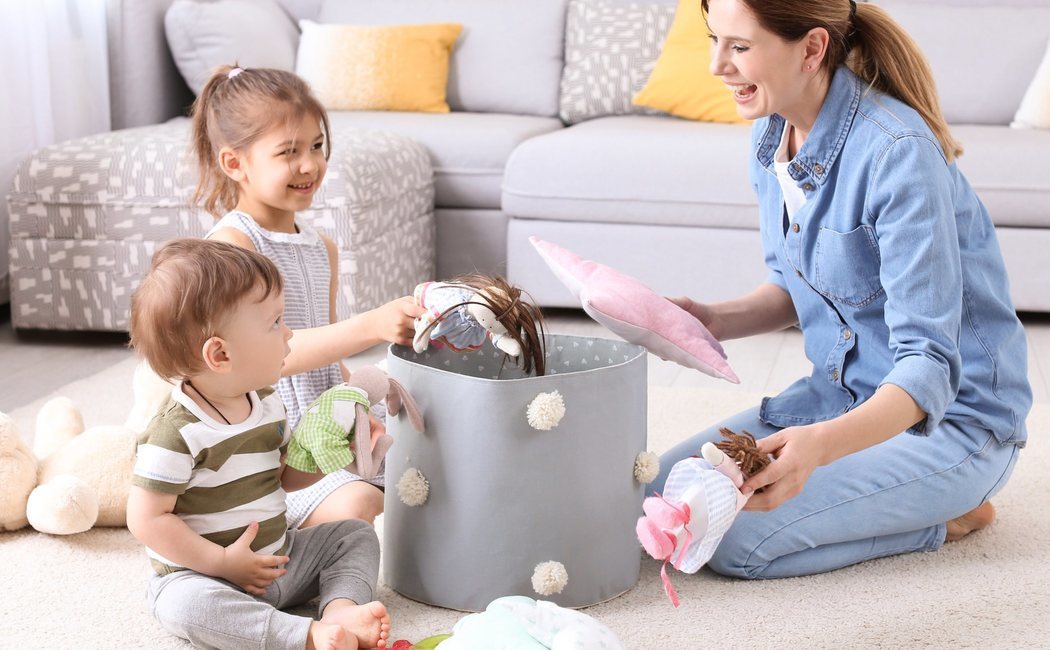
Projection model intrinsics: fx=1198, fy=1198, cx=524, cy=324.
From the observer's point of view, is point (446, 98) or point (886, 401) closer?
point (886, 401)

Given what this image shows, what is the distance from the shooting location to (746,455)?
1180 mm

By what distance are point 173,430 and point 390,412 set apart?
0.85 ft

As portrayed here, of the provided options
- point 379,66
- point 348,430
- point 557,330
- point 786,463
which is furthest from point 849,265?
point 379,66

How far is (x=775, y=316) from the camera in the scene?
68.2 inches

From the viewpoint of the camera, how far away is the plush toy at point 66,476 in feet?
5.30

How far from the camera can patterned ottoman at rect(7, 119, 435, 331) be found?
8.47 feet

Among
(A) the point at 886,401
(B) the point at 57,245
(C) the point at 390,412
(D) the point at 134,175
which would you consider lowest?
(B) the point at 57,245

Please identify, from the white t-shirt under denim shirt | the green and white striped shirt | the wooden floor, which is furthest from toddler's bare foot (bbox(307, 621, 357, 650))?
the wooden floor

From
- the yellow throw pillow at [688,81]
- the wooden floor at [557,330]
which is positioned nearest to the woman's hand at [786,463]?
the wooden floor at [557,330]

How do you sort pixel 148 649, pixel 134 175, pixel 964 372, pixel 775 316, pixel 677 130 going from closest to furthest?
pixel 148 649
pixel 964 372
pixel 775 316
pixel 134 175
pixel 677 130

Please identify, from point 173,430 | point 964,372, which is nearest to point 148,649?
point 173,430

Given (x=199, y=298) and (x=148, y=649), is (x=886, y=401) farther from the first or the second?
(x=148, y=649)

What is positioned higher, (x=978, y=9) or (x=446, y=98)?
(x=978, y=9)

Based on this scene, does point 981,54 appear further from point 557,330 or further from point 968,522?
point 968,522
